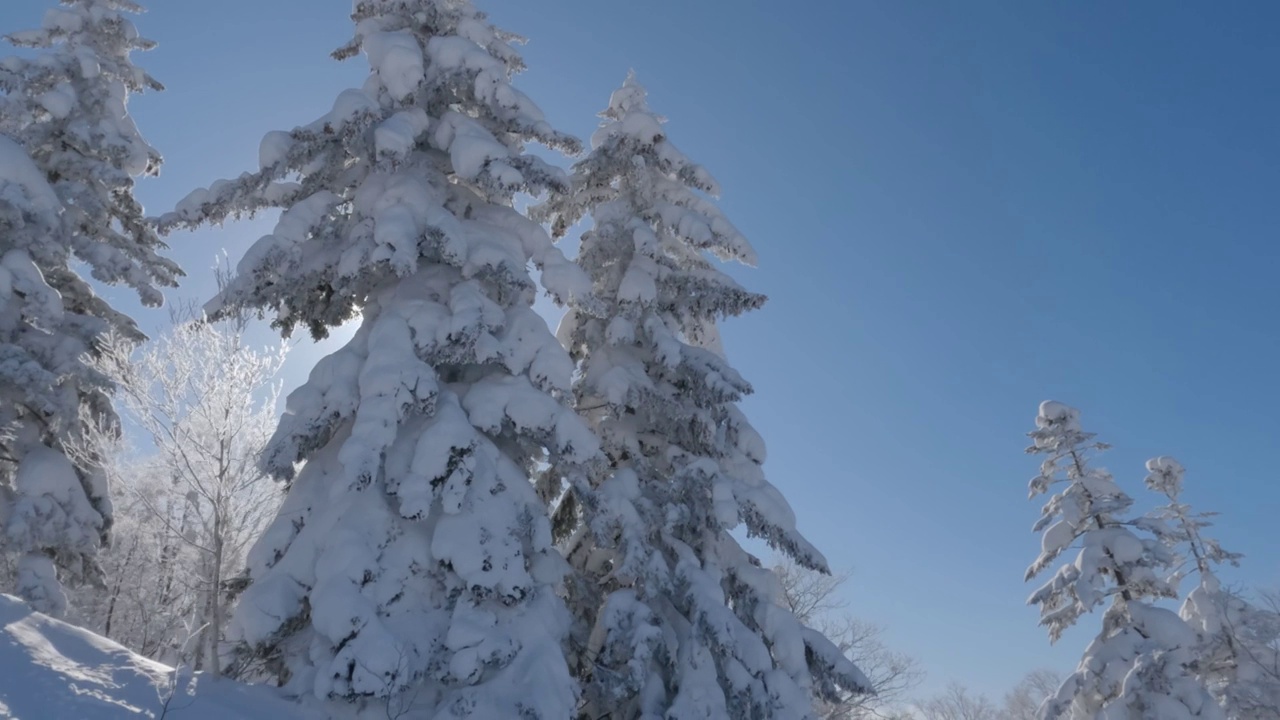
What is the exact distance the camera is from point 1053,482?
64.7ft

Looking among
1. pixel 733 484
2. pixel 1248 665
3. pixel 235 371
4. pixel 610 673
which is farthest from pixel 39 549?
pixel 1248 665

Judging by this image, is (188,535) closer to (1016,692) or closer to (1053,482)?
(1053,482)

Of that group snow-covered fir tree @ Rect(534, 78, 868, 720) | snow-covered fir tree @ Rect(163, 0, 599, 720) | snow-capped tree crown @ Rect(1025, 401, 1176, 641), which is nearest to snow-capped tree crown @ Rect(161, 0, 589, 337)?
snow-covered fir tree @ Rect(163, 0, 599, 720)

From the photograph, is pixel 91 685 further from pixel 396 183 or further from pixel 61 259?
pixel 61 259

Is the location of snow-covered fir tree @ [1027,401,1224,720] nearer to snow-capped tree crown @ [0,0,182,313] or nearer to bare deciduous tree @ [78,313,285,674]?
bare deciduous tree @ [78,313,285,674]

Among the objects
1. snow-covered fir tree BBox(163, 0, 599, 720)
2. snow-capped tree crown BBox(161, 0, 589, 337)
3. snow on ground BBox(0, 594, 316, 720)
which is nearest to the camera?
snow on ground BBox(0, 594, 316, 720)

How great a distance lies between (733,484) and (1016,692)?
73.3m

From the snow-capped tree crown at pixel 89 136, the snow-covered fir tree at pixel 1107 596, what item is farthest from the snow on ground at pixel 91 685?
the snow-covered fir tree at pixel 1107 596

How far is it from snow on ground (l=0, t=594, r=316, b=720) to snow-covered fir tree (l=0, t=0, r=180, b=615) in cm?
645

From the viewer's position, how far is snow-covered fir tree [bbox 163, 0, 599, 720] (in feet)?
27.9

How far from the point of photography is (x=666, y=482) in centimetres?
1267

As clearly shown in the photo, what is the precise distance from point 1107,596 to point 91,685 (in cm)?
1952

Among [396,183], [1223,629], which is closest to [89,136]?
[396,183]

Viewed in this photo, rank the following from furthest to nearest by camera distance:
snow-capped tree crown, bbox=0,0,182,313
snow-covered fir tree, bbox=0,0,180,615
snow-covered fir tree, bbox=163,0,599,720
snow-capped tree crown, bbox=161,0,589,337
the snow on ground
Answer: snow-capped tree crown, bbox=0,0,182,313 → snow-covered fir tree, bbox=0,0,180,615 → snow-capped tree crown, bbox=161,0,589,337 → snow-covered fir tree, bbox=163,0,599,720 → the snow on ground
